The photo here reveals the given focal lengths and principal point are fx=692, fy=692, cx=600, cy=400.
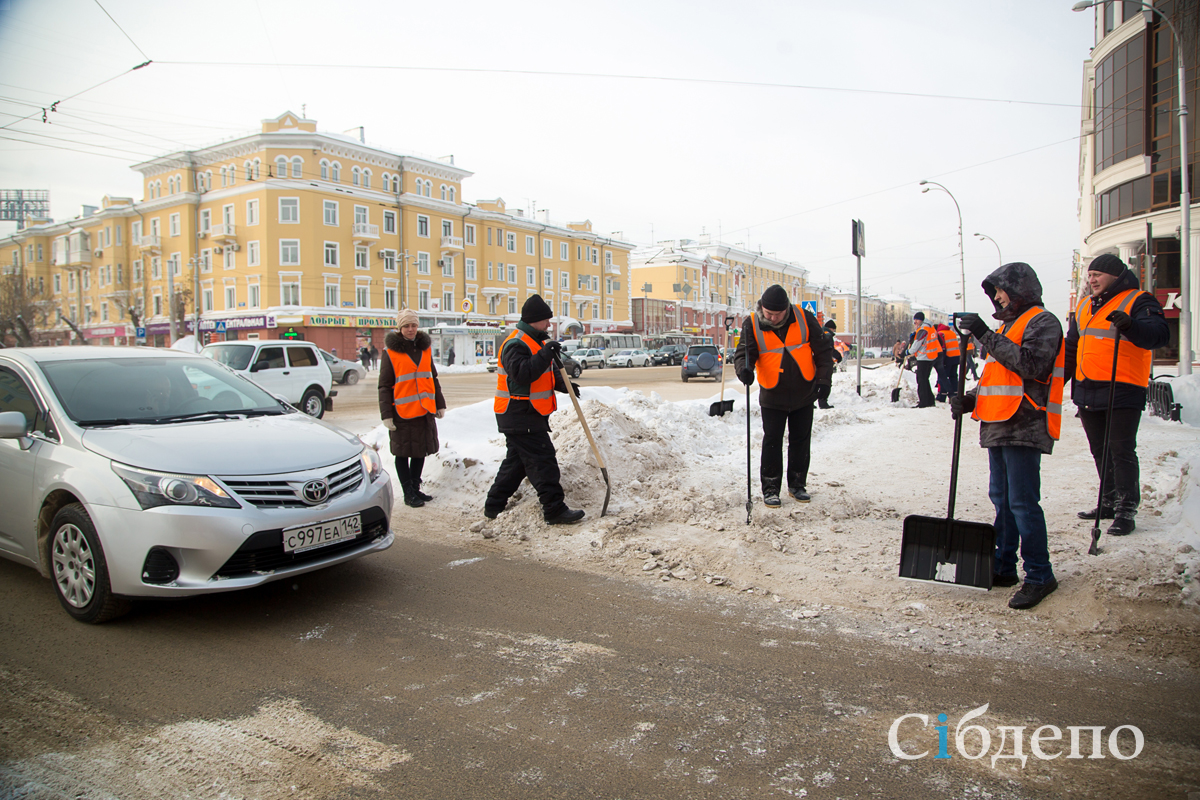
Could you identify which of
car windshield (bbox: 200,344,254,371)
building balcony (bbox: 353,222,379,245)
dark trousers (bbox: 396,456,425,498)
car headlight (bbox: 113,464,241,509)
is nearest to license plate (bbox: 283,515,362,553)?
car headlight (bbox: 113,464,241,509)

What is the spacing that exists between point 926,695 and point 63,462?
4.63m

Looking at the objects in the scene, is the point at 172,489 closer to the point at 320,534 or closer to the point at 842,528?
the point at 320,534

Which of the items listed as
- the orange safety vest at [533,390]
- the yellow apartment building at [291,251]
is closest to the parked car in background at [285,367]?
the orange safety vest at [533,390]

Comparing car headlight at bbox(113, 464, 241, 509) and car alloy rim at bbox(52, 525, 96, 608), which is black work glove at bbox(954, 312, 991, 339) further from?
car alloy rim at bbox(52, 525, 96, 608)

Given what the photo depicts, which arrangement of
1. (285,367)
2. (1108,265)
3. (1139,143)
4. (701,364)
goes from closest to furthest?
(1108,265) < (285,367) < (1139,143) < (701,364)

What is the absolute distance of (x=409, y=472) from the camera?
690 centimetres

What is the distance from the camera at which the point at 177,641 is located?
3.67 m

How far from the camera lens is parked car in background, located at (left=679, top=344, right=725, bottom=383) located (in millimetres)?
29562

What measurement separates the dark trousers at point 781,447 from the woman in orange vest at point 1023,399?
2.29 meters

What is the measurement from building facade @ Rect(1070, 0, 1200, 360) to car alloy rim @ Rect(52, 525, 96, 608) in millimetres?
26700

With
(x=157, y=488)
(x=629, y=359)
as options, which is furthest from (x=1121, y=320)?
(x=629, y=359)

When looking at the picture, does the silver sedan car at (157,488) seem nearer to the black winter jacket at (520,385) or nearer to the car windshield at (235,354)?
the black winter jacket at (520,385)

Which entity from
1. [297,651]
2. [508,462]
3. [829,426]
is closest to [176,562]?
[297,651]

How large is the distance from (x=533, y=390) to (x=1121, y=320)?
4.16 meters
